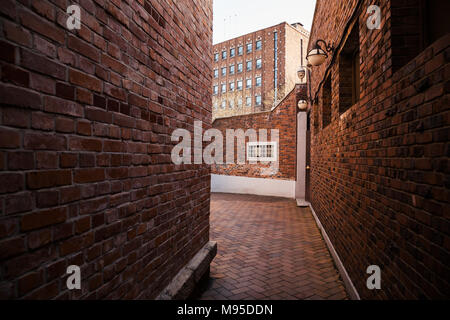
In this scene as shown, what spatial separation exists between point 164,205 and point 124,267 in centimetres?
65

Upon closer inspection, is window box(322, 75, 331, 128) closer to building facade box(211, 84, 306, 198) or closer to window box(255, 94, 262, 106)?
building facade box(211, 84, 306, 198)

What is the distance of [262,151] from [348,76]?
25.7 feet

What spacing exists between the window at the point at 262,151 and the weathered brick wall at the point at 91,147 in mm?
9143

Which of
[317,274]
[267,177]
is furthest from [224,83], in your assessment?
[317,274]

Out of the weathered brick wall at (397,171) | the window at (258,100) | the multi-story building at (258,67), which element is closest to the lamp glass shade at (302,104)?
the weathered brick wall at (397,171)

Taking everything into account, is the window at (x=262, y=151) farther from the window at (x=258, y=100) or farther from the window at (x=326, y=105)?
the window at (x=258, y=100)

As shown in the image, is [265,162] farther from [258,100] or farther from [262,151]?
[258,100]

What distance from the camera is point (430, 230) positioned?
1.46 m

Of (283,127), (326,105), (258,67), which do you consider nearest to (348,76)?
(326,105)

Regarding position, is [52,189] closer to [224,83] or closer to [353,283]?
[353,283]

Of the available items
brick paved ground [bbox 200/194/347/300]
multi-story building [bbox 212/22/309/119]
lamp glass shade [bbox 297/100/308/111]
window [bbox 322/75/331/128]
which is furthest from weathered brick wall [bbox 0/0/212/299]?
multi-story building [bbox 212/22/309/119]

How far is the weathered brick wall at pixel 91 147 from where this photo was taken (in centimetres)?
100

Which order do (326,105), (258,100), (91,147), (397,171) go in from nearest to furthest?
1. (91,147)
2. (397,171)
3. (326,105)
4. (258,100)

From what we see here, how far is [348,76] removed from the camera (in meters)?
3.94
